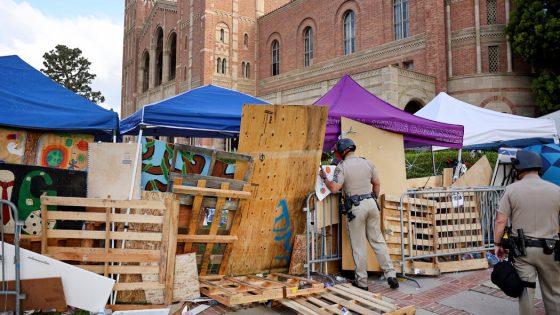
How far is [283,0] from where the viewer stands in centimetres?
4359

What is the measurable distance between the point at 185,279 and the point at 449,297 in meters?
3.45

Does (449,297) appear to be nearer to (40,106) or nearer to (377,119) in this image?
(377,119)

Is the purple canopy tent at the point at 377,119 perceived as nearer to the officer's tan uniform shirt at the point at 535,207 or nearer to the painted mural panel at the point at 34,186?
the officer's tan uniform shirt at the point at 535,207

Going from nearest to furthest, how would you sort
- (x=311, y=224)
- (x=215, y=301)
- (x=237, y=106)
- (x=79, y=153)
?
(x=215, y=301)
(x=311, y=224)
(x=79, y=153)
(x=237, y=106)

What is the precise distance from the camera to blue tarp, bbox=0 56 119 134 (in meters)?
6.09

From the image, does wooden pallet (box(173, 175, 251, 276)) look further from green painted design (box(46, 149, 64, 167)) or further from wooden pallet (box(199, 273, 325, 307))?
green painted design (box(46, 149, 64, 167))

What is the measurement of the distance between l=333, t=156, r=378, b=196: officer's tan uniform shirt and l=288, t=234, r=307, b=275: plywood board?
1110 millimetres

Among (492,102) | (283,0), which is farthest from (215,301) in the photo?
(283,0)

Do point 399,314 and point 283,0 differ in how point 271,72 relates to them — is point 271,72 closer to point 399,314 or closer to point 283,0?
point 283,0

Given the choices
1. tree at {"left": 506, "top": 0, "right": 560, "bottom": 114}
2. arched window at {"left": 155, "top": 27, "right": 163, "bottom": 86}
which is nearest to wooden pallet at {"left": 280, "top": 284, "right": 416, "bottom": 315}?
tree at {"left": 506, "top": 0, "right": 560, "bottom": 114}

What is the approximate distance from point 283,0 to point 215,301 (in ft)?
141

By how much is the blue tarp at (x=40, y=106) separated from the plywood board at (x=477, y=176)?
22.3ft

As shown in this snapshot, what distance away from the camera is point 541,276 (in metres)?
3.88

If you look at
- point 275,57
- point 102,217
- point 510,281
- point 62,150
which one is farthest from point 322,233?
point 275,57
